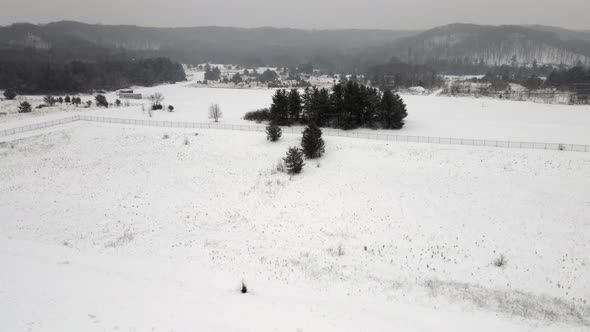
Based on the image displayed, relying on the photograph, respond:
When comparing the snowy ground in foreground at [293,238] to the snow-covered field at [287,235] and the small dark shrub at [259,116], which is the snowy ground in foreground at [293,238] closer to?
the snow-covered field at [287,235]

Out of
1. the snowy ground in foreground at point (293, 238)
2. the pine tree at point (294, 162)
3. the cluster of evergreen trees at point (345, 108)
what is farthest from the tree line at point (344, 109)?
the pine tree at point (294, 162)

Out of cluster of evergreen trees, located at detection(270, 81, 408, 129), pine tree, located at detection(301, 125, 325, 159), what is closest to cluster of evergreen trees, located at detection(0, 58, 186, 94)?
cluster of evergreen trees, located at detection(270, 81, 408, 129)

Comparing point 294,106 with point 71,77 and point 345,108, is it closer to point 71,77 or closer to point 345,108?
point 345,108

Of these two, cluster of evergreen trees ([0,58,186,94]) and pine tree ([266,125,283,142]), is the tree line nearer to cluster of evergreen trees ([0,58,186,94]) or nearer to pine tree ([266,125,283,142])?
pine tree ([266,125,283,142])

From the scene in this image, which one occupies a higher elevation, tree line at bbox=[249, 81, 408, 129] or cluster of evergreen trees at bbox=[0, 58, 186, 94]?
cluster of evergreen trees at bbox=[0, 58, 186, 94]

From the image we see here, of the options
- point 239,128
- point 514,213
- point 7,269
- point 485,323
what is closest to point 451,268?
point 485,323

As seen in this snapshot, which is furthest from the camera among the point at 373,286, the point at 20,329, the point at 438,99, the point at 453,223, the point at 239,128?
the point at 438,99

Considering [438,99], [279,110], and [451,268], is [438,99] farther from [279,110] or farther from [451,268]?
[451,268]
